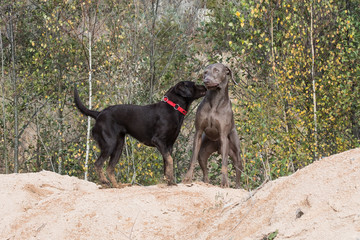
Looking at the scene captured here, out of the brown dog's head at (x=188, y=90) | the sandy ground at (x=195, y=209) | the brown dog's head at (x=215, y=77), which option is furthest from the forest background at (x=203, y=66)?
the sandy ground at (x=195, y=209)

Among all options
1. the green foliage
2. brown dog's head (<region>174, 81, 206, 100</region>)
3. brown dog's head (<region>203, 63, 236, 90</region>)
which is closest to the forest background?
the green foliage

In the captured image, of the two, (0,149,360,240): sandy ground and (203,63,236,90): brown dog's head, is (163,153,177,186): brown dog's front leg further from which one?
(203,63,236,90): brown dog's head

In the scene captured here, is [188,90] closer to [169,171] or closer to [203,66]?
[169,171]

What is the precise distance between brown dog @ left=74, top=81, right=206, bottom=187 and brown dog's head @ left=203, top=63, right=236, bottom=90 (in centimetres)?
73

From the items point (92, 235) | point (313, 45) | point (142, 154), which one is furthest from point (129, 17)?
point (92, 235)

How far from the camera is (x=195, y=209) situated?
6.25 metres

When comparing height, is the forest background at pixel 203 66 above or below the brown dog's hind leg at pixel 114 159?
above

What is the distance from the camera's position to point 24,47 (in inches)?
531

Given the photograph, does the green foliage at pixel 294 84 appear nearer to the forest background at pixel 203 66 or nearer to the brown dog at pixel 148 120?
the forest background at pixel 203 66

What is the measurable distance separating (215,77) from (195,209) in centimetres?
221

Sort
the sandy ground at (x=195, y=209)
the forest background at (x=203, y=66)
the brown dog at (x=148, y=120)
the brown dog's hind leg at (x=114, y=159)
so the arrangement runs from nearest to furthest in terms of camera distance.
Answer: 1. the sandy ground at (x=195, y=209)
2. the brown dog at (x=148, y=120)
3. the brown dog's hind leg at (x=114, y=159)
4. the forest background at (x=203, y=66)

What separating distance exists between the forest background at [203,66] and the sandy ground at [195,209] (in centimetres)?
265

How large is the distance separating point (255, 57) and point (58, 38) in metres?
4.74

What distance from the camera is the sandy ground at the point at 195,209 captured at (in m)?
4.29
